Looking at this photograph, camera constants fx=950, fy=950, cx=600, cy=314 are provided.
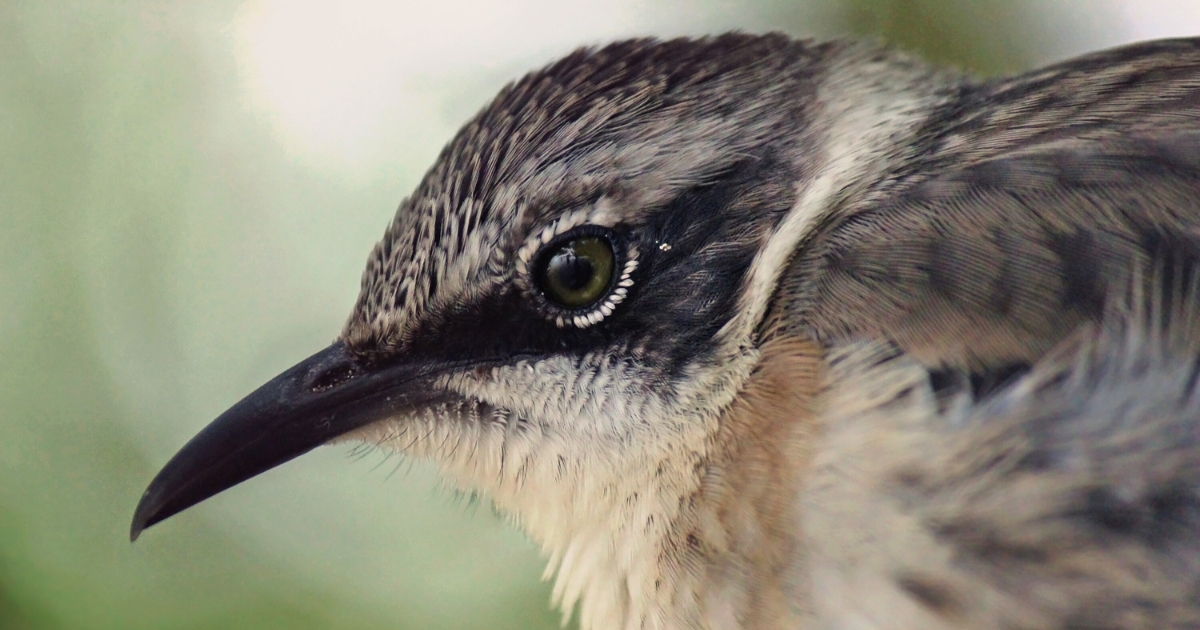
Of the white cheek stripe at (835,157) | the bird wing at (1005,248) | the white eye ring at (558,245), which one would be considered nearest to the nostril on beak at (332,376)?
the white eye ring at (558,245)

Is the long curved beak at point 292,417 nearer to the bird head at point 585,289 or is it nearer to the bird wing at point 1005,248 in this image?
the bird head at point 585,289

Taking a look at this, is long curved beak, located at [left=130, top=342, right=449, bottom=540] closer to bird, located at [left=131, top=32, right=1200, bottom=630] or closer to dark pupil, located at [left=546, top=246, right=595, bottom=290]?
bird, located at [left=131, top=32, right=1200, bottom=630]

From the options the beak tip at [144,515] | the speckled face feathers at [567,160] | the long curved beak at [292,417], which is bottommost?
the beak tip at [144,515]

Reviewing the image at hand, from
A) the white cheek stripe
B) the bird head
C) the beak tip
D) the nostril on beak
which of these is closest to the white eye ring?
the bird head

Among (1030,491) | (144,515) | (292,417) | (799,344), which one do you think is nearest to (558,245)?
(799,344)

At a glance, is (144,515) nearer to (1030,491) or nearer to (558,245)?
(558,245)

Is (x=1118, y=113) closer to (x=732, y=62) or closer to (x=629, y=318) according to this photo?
(x=732, y=62)
